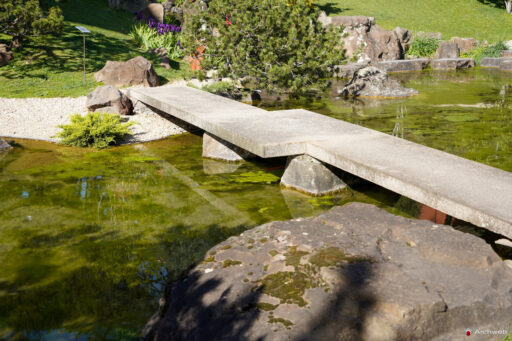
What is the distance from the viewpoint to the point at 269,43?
11219mm

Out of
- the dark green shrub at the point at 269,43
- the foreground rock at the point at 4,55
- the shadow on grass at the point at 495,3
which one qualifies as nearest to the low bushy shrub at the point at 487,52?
the dark green shrub at the point at 269,43

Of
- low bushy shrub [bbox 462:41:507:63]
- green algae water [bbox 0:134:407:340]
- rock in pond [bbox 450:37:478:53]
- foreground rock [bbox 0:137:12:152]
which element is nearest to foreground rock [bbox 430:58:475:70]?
low bushy shrub [bbox 462:41:507:63]

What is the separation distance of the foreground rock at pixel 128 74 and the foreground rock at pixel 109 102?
164 centimetres

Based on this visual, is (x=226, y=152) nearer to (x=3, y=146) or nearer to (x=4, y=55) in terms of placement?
(x=3, y=146)

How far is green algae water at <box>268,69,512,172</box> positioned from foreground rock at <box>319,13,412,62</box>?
3213 mm

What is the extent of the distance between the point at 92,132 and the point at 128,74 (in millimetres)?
4280

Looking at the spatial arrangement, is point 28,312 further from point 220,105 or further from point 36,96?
point 36,96

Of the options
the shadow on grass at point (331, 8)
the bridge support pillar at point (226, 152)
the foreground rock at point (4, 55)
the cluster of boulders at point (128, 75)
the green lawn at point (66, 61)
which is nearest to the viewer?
the bridge support pillar at point (226, 152)

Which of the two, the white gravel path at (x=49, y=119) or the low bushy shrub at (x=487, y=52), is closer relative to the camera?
the white gravel path at (x=49, y=119)

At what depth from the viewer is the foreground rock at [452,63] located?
65.7 ft

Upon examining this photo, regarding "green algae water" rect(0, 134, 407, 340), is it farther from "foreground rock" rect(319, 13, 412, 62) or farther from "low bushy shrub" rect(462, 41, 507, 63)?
"low bushy shrub" rect(462, 41, 507, 63)

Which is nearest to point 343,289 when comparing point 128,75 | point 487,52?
point 128,75

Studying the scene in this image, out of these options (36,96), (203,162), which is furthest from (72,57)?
(203,162)

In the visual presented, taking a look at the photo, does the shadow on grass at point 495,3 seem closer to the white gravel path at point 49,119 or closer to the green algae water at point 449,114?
the green algae water at point 449,114
